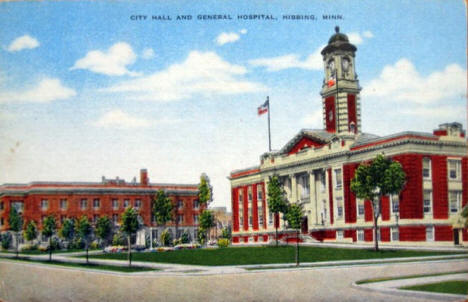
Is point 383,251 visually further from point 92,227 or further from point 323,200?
point 92,227

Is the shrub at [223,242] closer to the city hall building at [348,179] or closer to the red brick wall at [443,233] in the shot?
the city hall building at [348,179]

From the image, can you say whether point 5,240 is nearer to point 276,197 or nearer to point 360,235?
point 276,197

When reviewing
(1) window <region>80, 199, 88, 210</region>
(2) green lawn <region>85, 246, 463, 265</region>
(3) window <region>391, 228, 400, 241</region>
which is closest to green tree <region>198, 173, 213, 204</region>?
(2) green lawn <region>85, 246, 463, 265</region>

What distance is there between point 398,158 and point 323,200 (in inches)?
477

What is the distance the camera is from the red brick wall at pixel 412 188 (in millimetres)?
26406

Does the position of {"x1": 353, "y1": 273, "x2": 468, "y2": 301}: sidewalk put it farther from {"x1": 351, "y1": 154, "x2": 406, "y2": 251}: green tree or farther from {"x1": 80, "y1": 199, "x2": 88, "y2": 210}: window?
{"x1": 80, "y1": 199, "x2": 88, "y2": 210}: window

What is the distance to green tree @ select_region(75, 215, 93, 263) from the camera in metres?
25.6

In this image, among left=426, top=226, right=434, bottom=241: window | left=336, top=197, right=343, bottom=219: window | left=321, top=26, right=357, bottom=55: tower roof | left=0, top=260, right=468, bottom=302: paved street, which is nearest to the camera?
left=0, top=260, right=468, bottom=302: paved street

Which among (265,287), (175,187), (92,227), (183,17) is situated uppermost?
(183,17)

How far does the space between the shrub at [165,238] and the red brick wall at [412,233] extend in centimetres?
1082

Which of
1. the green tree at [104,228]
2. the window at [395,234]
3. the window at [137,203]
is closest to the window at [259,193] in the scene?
the window at [395,234]

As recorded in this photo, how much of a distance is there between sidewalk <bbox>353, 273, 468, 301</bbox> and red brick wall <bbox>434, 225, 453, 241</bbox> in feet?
8.38

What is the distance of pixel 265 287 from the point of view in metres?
21.4

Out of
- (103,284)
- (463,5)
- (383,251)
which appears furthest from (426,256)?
(103,284)
